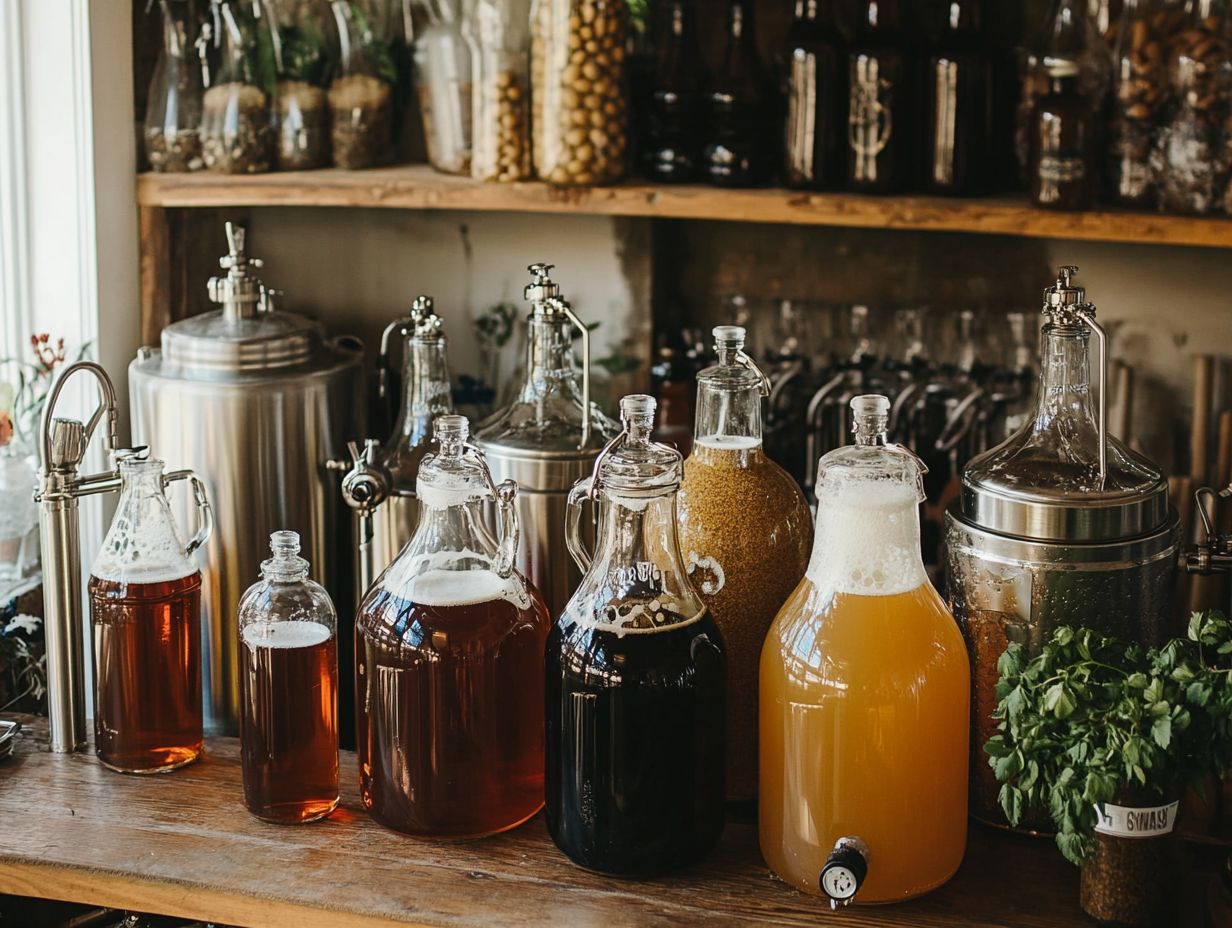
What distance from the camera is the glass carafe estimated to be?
1.61m

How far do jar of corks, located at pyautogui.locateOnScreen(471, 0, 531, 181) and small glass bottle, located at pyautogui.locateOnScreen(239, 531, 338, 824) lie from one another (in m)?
0.56

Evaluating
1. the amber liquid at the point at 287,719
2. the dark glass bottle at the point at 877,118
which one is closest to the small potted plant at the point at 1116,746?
the amber liquid at the point at 287,719

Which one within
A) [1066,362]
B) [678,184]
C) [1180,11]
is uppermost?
[1180,11]

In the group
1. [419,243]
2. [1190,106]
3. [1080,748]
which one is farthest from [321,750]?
[1190,106]

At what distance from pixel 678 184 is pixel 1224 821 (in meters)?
0.81

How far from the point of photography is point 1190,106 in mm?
1432

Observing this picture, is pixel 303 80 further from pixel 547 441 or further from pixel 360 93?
pixel 547 441

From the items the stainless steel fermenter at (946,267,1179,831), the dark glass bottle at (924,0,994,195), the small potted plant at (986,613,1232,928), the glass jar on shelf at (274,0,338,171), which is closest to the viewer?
the small potted plant at (986,613,1232,928)

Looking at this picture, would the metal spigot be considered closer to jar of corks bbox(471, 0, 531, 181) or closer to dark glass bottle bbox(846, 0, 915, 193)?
jar of corks bbox(471, 0, 531, 181)

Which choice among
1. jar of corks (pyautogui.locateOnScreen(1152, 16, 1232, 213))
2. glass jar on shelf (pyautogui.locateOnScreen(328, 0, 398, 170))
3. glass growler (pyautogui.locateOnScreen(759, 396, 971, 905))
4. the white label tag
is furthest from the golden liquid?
glass jar on shelf (pyautogui.locateOnScreen(328, 0, 398, 170))

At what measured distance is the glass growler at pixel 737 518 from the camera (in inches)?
45.6

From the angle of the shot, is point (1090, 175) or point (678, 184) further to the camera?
point (678, 184)

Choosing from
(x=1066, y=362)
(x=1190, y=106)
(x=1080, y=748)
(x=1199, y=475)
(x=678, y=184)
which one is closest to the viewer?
(x=1080, y=748)

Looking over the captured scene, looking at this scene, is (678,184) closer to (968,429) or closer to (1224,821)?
(968,429)
